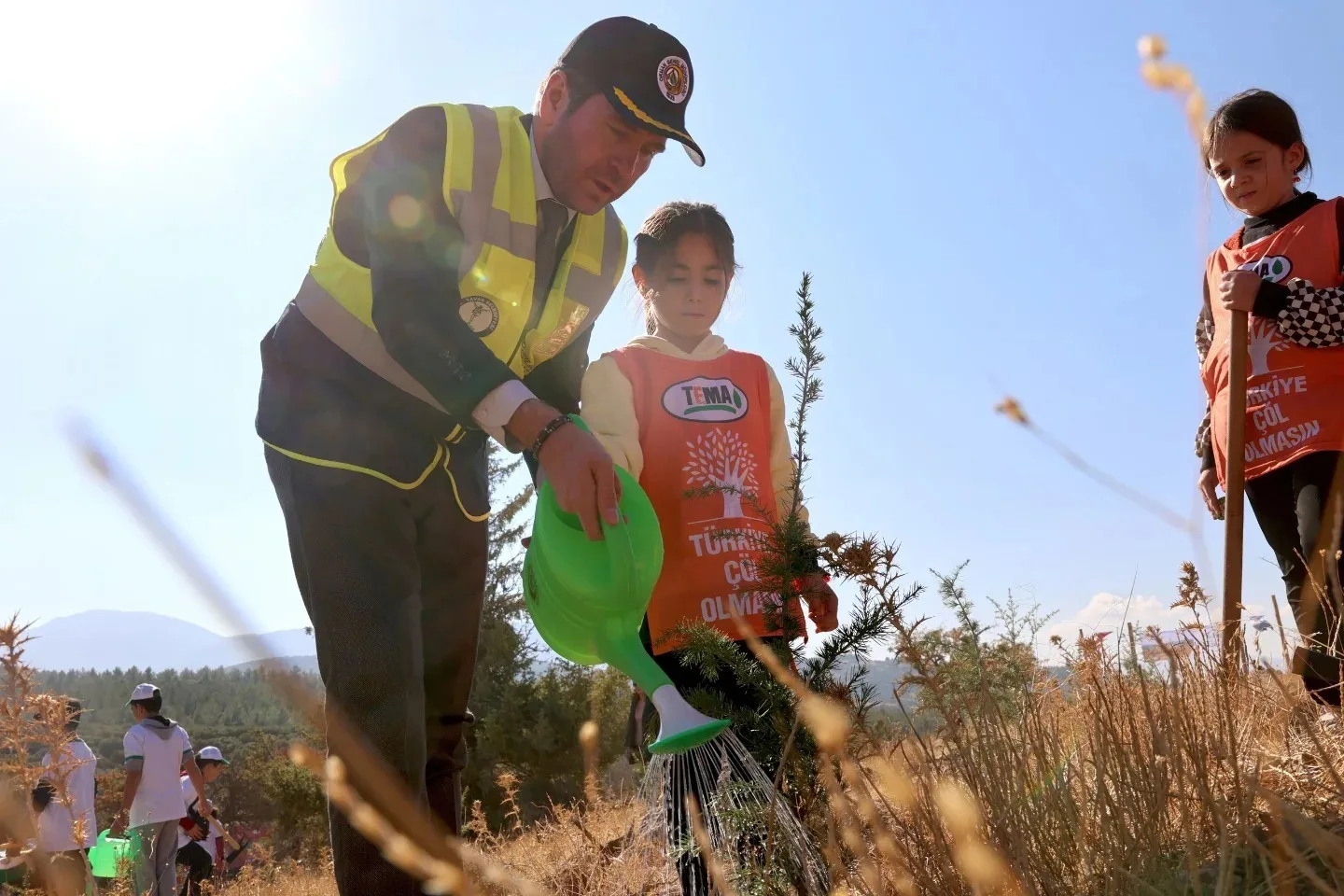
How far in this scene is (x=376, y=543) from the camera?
182 cm

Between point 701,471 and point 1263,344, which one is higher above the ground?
point 1263,344

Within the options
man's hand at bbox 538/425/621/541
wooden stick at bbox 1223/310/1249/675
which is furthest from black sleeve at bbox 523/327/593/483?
wooden stick at bbox 1223/310/1249/675

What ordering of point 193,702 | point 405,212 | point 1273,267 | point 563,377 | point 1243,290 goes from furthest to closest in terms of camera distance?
point 193,702, point 1273,267, point 1243,290, point 563,377, point 405,212

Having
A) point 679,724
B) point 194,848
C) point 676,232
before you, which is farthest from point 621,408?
point 194,848

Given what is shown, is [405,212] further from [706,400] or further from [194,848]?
[194,848]

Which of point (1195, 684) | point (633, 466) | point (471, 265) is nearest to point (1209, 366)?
point (1195, 684)

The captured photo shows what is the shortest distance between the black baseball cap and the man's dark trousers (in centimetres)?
86

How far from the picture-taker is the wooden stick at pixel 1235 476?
100 inches

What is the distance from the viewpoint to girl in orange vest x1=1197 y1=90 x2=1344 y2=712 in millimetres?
2695

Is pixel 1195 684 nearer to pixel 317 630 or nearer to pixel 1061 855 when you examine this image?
pixel 1061 855

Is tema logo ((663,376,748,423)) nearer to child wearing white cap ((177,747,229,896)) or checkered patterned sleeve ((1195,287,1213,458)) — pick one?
checkered patterned sleeve ((1195,287,1213,458))

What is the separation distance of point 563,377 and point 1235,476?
1843mm

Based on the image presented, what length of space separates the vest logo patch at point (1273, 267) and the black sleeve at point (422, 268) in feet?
7.78

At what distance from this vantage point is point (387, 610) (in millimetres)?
1768
